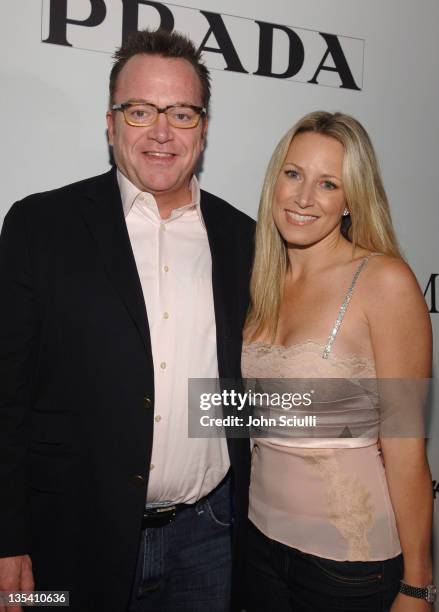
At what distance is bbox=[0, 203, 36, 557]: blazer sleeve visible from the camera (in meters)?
1.75

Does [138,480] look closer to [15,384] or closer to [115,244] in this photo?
[15,384]

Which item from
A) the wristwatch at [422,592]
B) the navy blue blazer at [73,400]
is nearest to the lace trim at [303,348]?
the navy blue blazer at [73,400]

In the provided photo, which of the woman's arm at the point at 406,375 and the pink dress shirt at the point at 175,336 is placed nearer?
the woman's arm at the point at 406,375

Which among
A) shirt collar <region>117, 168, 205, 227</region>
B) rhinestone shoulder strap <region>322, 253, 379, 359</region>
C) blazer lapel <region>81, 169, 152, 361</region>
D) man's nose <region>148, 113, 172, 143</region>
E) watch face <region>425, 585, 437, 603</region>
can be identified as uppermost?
man's nose <region>148, 113, 172, 143</region>

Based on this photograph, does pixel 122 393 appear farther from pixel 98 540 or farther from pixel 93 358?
pixel 98 540

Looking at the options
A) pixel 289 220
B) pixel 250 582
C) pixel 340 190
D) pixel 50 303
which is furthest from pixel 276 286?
pixel 250 582

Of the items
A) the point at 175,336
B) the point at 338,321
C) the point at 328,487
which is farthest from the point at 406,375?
the point at 175,336

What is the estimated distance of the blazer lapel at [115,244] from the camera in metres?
1.77

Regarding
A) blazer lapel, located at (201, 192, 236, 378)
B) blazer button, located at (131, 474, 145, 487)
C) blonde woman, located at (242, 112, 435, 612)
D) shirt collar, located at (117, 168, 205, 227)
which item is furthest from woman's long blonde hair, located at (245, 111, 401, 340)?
blazer button, located at (131, 474, 145, 487)

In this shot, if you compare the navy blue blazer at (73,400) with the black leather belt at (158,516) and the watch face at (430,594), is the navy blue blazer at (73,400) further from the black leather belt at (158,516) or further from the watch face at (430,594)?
the watch face at (430,594)

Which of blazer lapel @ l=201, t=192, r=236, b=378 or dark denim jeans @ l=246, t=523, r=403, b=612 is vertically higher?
blazer lapel @ l=201, t=192, r=236, b=378

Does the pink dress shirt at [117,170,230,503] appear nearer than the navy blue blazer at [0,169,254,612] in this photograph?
No

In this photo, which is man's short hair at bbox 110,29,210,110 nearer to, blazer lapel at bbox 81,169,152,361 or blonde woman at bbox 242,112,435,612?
blazer lapel at bbox 81,169,152,361

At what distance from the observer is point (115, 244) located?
1839mm
